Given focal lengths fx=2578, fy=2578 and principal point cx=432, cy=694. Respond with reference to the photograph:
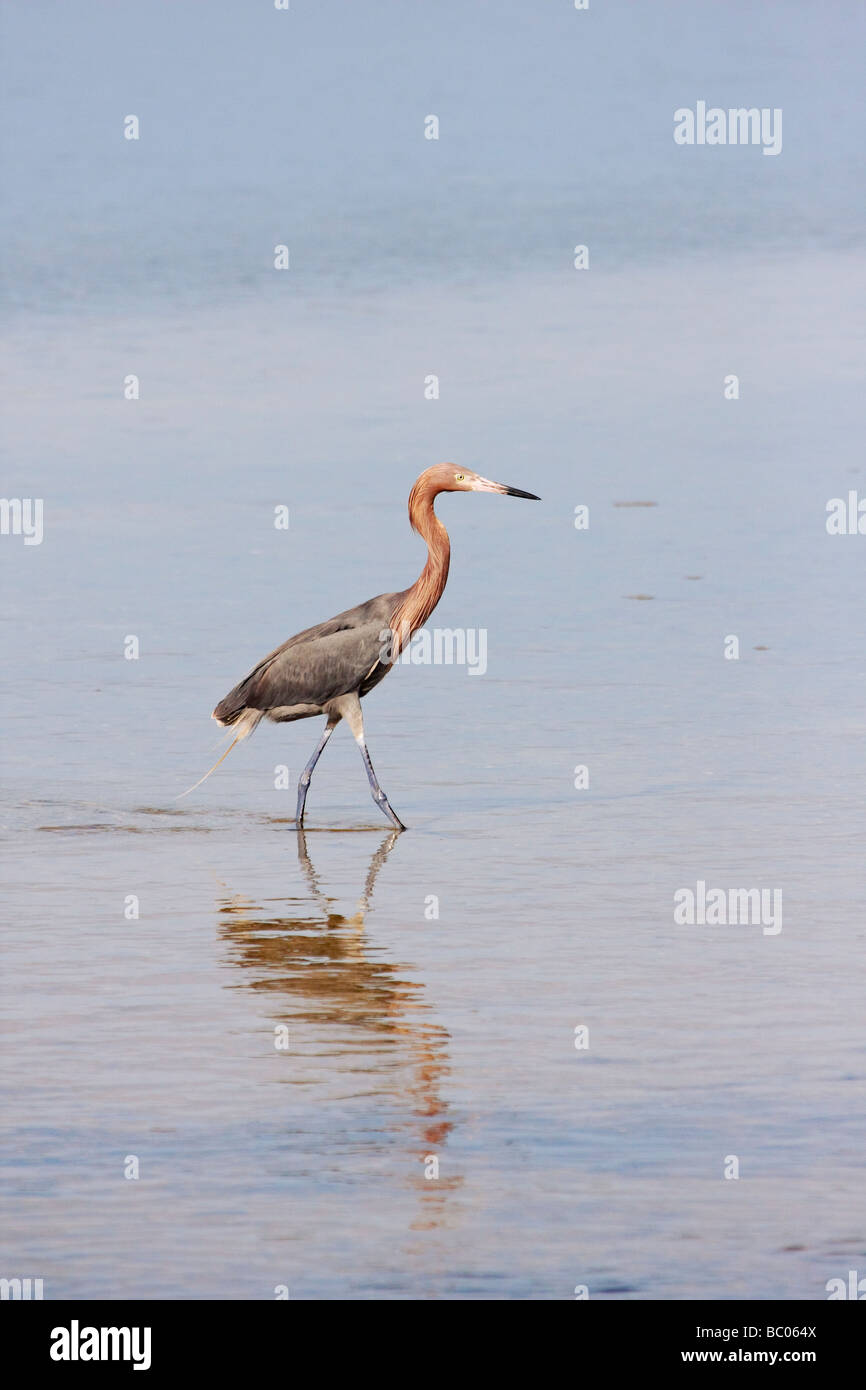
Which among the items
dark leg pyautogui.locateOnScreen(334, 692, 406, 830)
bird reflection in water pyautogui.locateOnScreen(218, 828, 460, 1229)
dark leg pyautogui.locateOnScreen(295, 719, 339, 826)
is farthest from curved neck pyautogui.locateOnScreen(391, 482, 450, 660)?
bird reflection in water pyautogui.locateOnScreen(218, 828, 460, 1229)

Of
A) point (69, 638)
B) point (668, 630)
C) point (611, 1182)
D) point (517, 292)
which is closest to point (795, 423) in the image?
point (517, 292)

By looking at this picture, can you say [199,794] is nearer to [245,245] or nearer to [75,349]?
[75,349]

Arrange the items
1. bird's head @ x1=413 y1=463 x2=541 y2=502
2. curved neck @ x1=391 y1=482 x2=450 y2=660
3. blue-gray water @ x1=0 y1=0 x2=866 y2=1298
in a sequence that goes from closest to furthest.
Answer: blue-gray water @ x1=0 y1=0 x2=866 y2=1298
curved neck @ x1=391 y1=482 x2=450 y2=660
bird's head @ x1=413 y1=463 x2=541 y2=502

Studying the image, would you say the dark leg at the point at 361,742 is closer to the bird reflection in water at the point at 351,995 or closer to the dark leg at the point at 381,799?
the dark leg at the point at 381,799

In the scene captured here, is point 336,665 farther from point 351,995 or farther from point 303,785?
point 351,995

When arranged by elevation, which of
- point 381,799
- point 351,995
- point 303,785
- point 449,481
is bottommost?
point 351,995

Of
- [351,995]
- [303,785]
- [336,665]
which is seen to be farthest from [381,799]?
[351,995]

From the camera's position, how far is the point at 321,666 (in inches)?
580

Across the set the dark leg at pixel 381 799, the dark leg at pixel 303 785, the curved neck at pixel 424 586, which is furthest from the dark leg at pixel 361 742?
the curved neck at pixel 424 586

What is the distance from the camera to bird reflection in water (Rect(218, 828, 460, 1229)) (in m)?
8.24

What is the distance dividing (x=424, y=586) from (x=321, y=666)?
78cm

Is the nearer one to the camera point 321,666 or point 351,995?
point 351,995

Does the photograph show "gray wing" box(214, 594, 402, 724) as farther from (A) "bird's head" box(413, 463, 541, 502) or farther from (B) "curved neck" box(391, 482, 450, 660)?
(A) "bird's head" box(413, 463, 541, 502)

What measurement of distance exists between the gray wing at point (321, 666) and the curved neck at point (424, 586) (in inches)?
3.5
